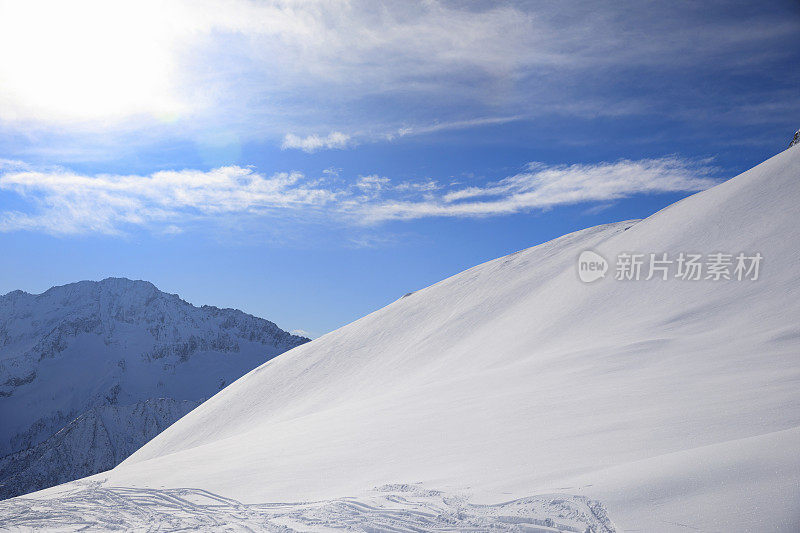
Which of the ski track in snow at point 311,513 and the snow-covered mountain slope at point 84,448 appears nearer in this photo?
the ski track in snow at point 311,513

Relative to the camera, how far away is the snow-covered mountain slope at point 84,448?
13688cm

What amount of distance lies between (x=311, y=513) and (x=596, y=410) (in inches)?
207

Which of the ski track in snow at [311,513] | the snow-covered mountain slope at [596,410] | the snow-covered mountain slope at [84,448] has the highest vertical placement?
the snow-covered mountain slope at [596,410]

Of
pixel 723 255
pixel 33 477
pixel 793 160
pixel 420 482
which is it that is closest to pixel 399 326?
pixel 723 255

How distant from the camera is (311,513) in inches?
257

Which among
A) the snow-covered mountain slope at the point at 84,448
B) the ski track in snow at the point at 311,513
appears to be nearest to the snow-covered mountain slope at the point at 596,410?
the ski track in snow at the point at 311,513

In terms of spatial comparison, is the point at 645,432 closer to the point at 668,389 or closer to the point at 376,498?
the point at 668,389

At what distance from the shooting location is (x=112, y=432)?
156 m

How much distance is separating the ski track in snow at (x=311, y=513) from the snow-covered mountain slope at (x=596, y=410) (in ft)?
0.54

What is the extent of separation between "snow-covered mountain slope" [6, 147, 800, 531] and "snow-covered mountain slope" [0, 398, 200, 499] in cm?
14915

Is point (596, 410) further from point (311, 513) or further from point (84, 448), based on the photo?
point (84, 448)

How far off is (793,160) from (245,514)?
2607 cm

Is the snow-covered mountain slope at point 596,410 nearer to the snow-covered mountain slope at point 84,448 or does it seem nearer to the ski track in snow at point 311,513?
the ski track in snow at point 311,513

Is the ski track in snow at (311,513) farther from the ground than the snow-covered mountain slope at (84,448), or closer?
farther from the ground
